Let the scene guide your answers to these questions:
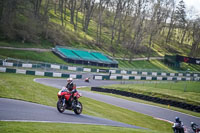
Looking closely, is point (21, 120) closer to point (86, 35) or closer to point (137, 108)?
point (137, 108)

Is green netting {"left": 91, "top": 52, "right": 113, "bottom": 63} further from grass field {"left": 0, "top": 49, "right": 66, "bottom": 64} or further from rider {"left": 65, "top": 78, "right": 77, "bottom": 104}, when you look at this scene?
rider {"left": 65, "top": 78, "right": 77, "bottom": 104}

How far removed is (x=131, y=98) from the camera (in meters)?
29.5

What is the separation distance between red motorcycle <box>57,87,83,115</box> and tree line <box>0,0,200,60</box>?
131 ft

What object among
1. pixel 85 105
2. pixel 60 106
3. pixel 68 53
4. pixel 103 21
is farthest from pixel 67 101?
pixel 103 21

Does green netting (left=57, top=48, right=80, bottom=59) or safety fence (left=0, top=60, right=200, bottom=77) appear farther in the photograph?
green netting (left=57, top=48, right=80, bottom=59)

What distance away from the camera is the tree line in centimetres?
5394

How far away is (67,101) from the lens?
14547 millimetres

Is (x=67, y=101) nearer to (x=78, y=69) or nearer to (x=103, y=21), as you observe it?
(x=78, y=69)

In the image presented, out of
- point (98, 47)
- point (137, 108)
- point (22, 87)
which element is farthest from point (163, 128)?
point (98, 47)

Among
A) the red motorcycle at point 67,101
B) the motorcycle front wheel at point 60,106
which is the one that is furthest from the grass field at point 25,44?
the motorcycle front wheel at point 60,106

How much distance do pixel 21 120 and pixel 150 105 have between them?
17.7m

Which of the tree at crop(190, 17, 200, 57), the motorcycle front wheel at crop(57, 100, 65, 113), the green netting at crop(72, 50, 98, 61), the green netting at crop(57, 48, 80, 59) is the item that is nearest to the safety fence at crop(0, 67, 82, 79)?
the green netting at crop(57, 48, 80, 59)

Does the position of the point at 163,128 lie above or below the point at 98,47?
below

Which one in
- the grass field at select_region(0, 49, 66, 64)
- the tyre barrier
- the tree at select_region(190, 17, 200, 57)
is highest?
the tree at select_region(190, 17, 200, 57)
